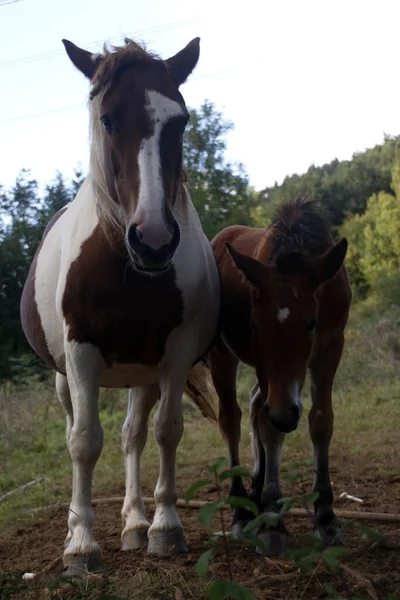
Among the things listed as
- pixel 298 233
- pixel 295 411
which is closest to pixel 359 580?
pixel 295 411

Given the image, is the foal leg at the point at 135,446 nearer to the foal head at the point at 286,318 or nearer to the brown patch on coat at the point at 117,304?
the brown patch on coat at the point at 117,304

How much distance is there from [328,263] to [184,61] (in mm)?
1348

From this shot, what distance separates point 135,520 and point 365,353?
37.1 ft

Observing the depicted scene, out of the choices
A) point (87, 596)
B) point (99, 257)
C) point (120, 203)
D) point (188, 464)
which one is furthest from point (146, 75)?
point (188, 464)

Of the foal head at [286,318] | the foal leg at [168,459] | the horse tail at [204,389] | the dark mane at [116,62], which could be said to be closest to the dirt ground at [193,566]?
the foal leg at [168,459]

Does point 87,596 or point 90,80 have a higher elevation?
point 90,80

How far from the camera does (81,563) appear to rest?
3357 mm

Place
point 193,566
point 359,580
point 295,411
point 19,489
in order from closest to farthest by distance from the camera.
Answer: point 359,580 → point 295,411 → point 193,566 → point 19,489

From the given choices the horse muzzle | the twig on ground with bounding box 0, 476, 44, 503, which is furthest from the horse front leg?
the twig on ground with bounding box 0, 476, 44, 503

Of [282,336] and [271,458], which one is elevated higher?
[282,336]

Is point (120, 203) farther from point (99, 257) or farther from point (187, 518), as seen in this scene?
point (187, 518)

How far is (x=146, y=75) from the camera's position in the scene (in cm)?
343

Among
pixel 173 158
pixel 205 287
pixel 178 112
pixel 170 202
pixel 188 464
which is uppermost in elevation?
pixel 178 112

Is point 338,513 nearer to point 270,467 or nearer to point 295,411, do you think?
point 270,467
